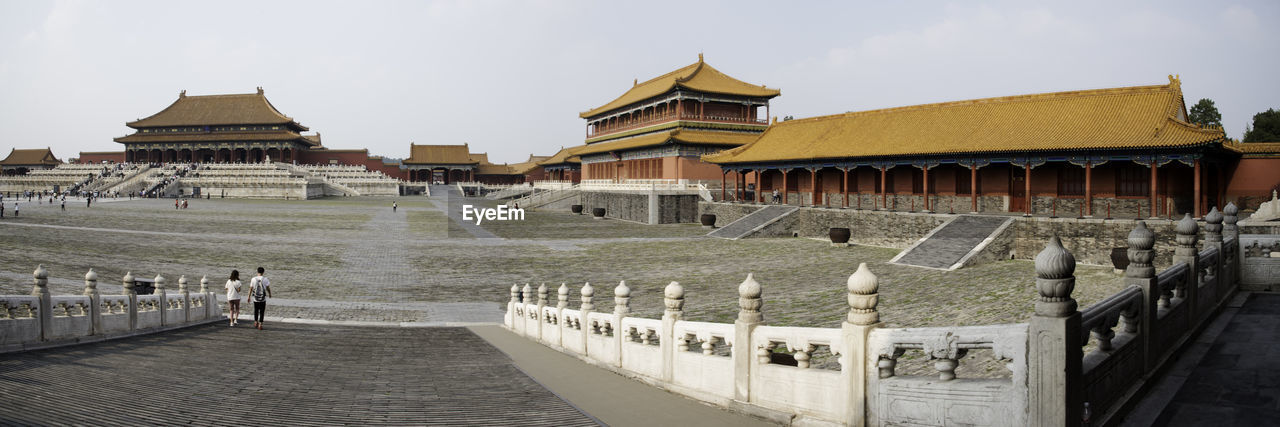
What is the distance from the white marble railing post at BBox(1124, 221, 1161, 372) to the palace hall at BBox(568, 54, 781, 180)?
4074 cm

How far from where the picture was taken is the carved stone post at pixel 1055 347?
5074mm

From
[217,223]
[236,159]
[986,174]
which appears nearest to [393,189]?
[236,159]

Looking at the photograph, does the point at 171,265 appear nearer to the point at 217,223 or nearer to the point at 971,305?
the point at 217,223

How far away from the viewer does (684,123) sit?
50844mm

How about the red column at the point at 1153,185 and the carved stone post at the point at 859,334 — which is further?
the red column at the point at 1153,185

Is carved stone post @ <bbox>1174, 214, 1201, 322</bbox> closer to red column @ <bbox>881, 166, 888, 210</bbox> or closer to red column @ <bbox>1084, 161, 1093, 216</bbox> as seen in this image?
red column @ <bbox>1084, 161, 1093, 216</bbox>

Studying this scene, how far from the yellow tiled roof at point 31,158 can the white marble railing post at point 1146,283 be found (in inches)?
4846

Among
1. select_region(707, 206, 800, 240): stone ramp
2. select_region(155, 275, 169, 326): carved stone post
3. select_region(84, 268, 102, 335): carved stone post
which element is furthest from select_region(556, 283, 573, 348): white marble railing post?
select_region(707, 206, 800, 240): stone ramp

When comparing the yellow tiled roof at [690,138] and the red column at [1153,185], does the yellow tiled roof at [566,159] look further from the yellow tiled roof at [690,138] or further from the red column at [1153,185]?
the red column at [1153,185]

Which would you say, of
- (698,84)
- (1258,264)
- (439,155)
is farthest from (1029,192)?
(439,155)

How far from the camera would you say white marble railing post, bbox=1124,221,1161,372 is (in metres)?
6.97

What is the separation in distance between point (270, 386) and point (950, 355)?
23.8ft

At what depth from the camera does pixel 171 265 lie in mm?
24453

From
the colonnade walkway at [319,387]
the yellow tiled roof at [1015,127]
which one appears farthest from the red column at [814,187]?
the colonnade walkway at [319,387]
